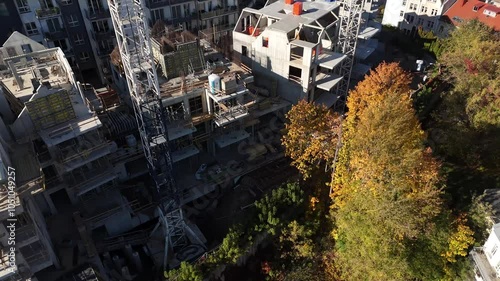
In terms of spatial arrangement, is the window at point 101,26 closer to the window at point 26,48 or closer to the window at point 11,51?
the window at point 26,48

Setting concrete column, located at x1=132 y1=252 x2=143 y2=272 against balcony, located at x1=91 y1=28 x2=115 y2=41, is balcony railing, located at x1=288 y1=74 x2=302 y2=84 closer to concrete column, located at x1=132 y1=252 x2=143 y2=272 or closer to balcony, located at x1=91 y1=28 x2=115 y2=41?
concrete column, located at x1=132 y1=252 x2=143 y2=272

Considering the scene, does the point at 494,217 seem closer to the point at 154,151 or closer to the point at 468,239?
the point at 468,239

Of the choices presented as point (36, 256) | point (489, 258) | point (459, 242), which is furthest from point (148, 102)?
point (489, 258)

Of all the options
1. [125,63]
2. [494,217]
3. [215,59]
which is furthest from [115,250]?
[494,217]

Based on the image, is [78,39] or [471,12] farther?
[471,12]

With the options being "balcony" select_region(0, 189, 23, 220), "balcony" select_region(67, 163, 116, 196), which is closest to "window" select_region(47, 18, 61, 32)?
"balcony" select_region(67, 163, 116, 196)

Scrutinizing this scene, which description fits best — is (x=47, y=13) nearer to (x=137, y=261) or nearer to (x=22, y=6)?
(x=22, y=6)
